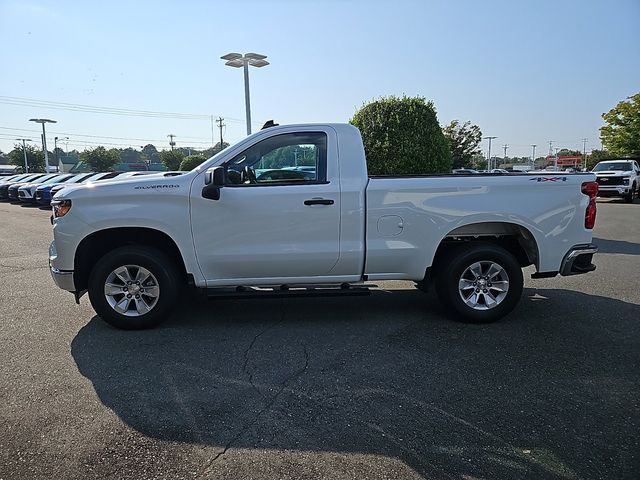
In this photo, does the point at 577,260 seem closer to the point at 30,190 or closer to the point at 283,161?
the point at 283,161

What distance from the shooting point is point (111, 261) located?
496cm

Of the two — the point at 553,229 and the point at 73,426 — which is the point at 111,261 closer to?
the point at 73,426

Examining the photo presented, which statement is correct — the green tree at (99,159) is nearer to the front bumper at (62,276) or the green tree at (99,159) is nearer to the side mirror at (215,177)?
the front bumper at (62,276)

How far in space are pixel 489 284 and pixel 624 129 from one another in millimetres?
34441

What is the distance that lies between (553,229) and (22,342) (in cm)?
562

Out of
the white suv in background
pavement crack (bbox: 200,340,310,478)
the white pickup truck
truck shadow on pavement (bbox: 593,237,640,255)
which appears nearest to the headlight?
the white pickup truck

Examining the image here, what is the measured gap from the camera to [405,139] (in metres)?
11.5

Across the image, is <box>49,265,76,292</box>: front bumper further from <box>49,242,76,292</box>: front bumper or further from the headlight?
the headlight

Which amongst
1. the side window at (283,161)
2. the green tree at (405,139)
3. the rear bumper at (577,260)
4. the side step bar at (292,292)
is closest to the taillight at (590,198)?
the rear bumper at (577,260)

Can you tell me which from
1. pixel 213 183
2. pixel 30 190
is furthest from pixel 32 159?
pixel 213 183

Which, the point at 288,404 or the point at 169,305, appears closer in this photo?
the point at 288,404

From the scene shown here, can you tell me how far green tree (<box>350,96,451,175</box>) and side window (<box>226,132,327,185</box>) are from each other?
22.2 feet

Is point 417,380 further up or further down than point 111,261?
further down

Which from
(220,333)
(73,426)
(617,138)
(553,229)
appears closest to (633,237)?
(553,229)
